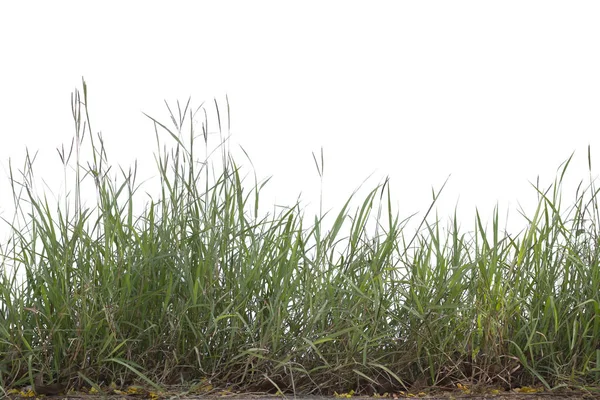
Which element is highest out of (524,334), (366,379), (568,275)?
(568,275)

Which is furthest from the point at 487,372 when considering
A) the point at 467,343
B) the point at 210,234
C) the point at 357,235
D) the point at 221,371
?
the point at 210,234

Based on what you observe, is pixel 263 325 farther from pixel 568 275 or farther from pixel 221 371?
pixel 568 275

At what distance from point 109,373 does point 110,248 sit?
496mm

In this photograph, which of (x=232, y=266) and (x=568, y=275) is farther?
(x=568, y=275)

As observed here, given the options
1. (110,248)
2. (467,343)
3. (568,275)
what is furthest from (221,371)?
(568,275)

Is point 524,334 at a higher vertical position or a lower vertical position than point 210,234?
lower

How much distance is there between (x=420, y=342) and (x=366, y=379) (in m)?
0.27

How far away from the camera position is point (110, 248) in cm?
274

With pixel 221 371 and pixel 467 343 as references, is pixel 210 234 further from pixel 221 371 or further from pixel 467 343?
pixel 467 343

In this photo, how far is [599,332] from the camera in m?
2.86

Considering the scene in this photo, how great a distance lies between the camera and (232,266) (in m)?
2.78

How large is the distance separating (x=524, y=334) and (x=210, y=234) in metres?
1.40

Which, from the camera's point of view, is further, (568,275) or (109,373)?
(568,275)

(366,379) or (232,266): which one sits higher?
(232,266)
